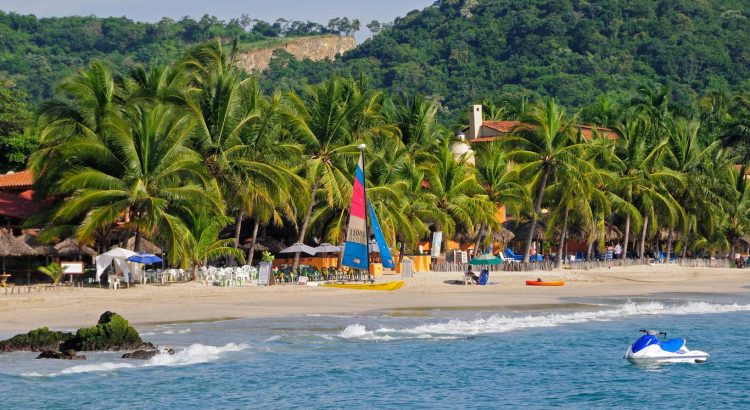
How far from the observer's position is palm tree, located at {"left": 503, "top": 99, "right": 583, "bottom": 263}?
165 feet

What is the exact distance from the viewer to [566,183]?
51500mm

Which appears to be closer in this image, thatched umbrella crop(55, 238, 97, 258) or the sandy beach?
the sandy beach

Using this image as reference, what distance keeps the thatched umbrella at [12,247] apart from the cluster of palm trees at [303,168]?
923 millimetres

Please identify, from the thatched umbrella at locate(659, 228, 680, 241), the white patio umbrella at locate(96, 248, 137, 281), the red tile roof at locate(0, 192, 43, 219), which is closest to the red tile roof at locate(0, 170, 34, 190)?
the red tile roof at locate(0, 192, 43, 219)

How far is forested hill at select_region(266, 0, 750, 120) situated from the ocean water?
3974 inches

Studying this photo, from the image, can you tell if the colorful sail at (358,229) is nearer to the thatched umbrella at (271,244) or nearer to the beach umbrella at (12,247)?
the beach umbrella at (12,247)

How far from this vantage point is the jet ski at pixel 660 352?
25.1 meters

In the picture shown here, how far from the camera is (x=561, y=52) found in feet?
509

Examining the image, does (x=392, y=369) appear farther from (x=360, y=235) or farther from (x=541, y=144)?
(x=541, y=144)

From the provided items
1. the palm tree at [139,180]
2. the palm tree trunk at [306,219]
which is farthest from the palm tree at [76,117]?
the palm tree trunk at [306,219]

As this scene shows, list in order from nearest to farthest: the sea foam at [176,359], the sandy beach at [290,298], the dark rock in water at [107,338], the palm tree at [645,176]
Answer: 1. the sea foam at [176,359]
2. the dark rock in water at [107,338]
3. the sandy beach at [290,298]
4. the palm tree at [645,176]

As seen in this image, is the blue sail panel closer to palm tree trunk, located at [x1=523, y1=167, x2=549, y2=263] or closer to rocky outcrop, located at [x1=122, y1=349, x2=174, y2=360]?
rocky outcrop, located at [x1=122, y1=349, x2=174, y2=360]

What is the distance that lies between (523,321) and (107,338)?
13.3m

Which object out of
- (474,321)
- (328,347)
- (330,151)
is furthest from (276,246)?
(328,347)
